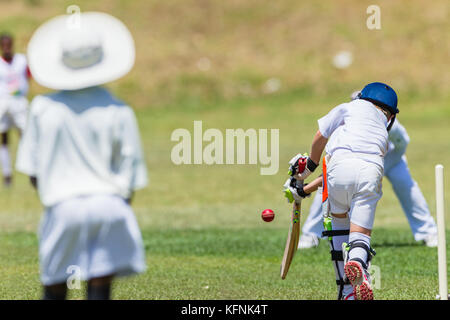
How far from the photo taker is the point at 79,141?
5141 millimetres

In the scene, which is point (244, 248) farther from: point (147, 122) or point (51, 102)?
point (147, 122)

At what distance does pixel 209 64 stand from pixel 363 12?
25.3ft

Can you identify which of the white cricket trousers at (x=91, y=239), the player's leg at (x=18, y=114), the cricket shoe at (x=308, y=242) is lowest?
the white cricket trousers at (x=91, y=239)

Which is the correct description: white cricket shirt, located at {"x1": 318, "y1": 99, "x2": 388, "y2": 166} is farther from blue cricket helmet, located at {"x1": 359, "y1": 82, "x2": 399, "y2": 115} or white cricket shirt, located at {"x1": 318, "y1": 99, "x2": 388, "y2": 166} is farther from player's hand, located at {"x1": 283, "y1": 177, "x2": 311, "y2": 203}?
player's hand, located at {"x1": 283, "y1": 177, "x2": 311, "y2": 203}

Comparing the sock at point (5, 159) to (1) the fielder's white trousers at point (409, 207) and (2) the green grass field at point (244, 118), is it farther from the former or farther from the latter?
(1) the fielder's white trousers at point (409, 207)

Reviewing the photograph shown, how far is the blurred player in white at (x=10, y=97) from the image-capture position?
18.4 meters

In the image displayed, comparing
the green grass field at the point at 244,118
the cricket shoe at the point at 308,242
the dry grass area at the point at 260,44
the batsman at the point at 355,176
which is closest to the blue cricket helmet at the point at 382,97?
the batsman at the point at 355,176

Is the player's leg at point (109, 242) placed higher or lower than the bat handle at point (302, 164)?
lower

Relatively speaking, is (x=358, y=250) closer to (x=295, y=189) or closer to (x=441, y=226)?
(x=441, y=226)

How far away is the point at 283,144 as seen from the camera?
27.2 m

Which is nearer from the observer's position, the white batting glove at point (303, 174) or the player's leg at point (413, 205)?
the white batting glove at point (303, 174)

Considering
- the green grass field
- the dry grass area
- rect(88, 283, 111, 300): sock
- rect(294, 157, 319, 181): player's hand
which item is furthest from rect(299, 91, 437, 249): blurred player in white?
the dry grass area

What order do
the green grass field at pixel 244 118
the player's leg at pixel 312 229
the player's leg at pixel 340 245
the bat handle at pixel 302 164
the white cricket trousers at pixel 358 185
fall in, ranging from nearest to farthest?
the white cricket trousers at pixel 358 185 → the player's leg at pixel 340 245 → the bat handle at pixel 302 164 → the green grass field at pixel 244 118 → the player's leg at pixel 312 229

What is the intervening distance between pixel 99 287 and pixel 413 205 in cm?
688
